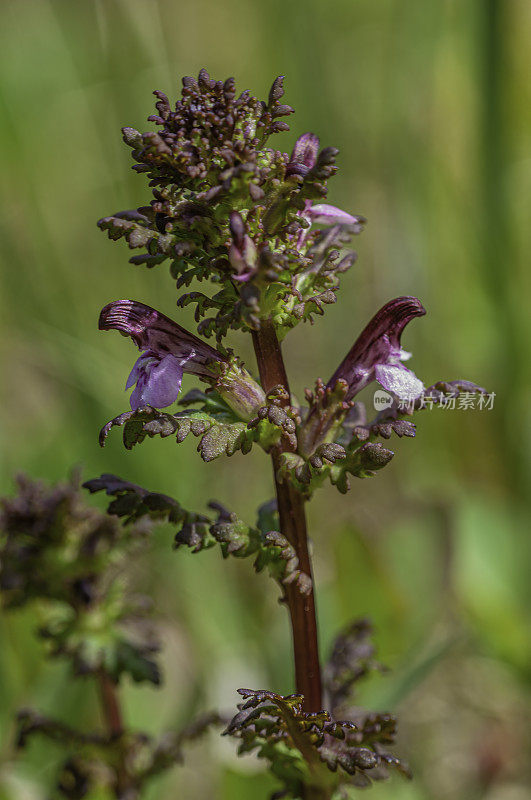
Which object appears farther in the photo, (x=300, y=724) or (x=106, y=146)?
(x=106, y=146)

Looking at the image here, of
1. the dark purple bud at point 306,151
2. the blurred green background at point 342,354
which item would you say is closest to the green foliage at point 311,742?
the blurred green background at point 342,354

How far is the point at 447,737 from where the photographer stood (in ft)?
10.0

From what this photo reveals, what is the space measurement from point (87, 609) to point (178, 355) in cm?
99

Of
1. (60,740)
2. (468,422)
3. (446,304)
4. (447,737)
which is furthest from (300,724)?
(446,304)

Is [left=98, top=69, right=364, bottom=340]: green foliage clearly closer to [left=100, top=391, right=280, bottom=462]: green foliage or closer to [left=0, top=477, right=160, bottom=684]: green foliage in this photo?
[left=100, top=391, right=280, bottom=462]: green foliage

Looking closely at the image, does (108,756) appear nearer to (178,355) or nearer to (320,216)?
(178,355)

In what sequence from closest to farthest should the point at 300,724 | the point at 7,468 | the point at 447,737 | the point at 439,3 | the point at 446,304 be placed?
the point at 300,724 → the point at 447,737 → the point at 7,468 → the point at 439,3 → the point at 446,304

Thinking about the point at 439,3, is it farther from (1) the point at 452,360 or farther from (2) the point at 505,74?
(1) the point at 452,360

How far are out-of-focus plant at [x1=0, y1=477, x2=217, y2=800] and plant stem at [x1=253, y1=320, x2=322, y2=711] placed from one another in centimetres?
54

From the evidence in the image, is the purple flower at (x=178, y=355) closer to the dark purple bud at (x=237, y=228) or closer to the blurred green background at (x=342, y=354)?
the dark purple bud at (x=237, y=228)

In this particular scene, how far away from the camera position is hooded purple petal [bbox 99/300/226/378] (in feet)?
4.80

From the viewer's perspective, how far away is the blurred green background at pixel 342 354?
290 centimetres

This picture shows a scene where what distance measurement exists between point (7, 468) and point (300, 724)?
2292 mm

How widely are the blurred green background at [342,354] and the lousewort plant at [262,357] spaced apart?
97 centimetres
